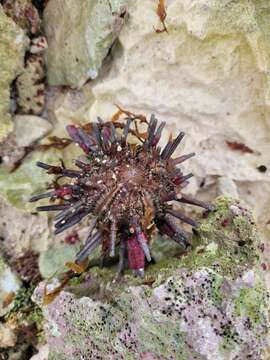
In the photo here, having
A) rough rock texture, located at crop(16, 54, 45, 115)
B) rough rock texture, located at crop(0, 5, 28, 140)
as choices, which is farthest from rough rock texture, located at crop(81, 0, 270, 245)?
rough rock texture, located at crop(0, 5, 28, 140)

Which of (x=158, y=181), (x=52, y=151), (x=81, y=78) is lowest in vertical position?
(x=52, y=151)

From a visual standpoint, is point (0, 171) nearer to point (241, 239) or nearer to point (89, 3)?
point (89, 3)

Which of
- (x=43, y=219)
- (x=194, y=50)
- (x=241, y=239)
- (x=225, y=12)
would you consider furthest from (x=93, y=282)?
(x=225, y=12)

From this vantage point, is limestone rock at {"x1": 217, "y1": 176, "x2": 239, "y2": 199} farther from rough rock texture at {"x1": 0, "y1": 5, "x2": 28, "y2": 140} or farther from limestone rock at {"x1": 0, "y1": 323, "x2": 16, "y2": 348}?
limestone rock at {"x1": 0, "y1": 323, "x2": 16, "y2": 348}

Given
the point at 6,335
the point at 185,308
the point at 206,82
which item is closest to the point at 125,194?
the point at 185,308

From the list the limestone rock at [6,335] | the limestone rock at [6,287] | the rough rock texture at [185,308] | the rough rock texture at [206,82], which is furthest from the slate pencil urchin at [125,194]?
the limestone rock at [6,335]

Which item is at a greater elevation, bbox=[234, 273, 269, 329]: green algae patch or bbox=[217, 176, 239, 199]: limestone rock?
bbox=[217, 176, 239, 199]: limestone rock
